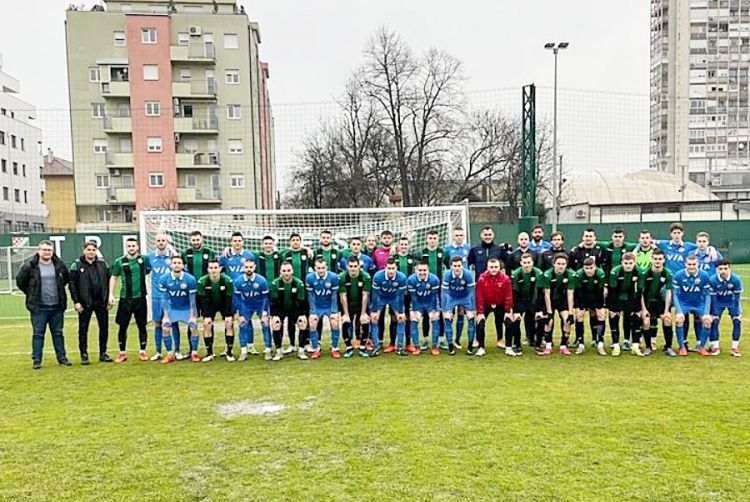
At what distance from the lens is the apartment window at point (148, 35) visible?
39000mm

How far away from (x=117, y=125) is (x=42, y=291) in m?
34.6

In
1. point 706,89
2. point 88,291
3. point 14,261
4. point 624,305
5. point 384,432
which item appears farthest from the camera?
point 706,89

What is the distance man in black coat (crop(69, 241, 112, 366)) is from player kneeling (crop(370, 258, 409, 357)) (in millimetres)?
3306

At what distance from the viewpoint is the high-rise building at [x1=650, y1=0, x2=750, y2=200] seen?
67188 millimetres

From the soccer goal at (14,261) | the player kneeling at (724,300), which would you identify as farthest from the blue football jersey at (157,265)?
the soccer goal at (14,261)

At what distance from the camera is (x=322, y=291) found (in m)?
7.90

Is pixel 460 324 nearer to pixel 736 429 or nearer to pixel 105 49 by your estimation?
pixel 736 429

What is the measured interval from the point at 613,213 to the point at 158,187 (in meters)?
27.9

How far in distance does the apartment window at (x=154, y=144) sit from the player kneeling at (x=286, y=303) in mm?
34017

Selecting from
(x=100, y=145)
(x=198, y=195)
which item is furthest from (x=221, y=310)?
(x=100, y=145)

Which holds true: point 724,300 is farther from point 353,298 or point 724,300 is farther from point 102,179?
point 102,179

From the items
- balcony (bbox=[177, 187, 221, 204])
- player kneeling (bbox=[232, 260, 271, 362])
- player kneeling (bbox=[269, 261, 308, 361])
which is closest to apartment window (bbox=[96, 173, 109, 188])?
balcony (bbox=[177, 187, 221, 204])

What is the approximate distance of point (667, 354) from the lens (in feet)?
25.3

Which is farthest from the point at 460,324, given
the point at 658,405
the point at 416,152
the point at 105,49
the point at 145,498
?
the point at 105,49
